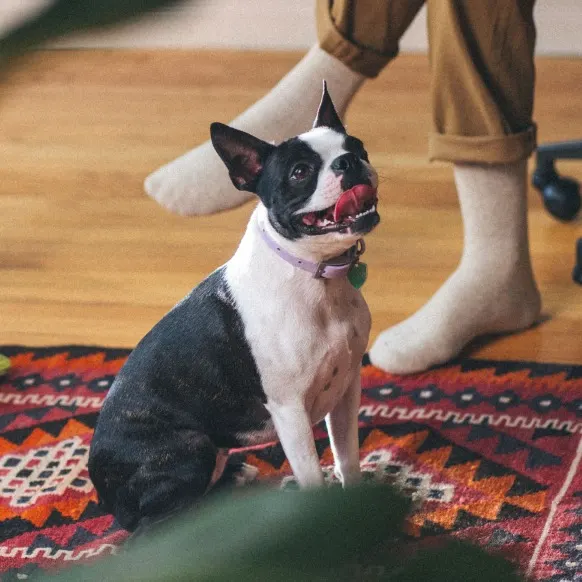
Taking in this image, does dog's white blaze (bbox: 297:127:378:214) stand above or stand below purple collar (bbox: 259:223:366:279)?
above

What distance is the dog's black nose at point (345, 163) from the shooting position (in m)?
0.92

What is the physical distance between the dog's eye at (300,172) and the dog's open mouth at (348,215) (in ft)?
0.12

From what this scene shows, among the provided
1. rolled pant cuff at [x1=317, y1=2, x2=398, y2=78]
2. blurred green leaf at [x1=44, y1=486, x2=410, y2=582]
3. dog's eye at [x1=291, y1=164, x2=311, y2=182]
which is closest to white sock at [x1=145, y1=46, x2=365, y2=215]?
rolled pant cuff at [x1=317, y1=2, x2=398, y2=78]

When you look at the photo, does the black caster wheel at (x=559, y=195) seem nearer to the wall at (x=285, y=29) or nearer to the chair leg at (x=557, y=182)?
the chair leg at (x=557, y=182)

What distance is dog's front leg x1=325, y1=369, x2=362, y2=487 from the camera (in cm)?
112

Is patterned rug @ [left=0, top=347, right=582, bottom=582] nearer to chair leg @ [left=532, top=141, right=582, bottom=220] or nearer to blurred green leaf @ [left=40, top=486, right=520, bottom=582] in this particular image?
chair leg @ [left=532, top=141, right=582, bottom=220]

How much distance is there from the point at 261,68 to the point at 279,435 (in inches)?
75.6

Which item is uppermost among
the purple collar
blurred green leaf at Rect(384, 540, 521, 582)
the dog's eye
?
blurred green leaf at Rect(384, 540, 521, 582)

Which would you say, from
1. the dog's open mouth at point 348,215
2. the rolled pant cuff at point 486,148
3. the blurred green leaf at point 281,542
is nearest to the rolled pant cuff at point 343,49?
the rolled pant cuff at point 486,148

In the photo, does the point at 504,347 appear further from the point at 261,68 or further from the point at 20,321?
the point at 261,68

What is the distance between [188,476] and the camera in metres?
1.06

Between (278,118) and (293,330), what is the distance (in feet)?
1.76

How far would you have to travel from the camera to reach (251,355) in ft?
3.37

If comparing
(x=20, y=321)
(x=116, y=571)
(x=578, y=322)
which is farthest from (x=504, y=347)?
(x=116, y=571)
